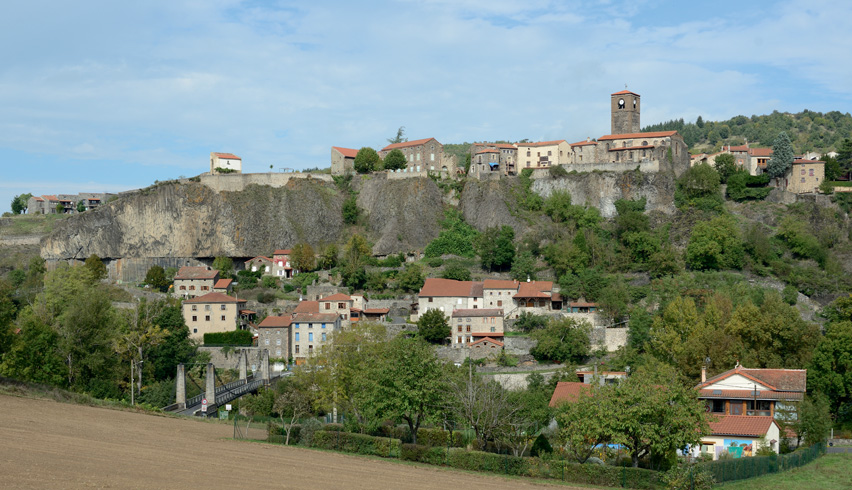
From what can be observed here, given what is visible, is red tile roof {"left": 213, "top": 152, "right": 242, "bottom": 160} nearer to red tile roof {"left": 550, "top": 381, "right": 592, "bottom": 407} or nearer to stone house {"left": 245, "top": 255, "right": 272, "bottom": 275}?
stone house {"left": 245, "top": 255, "right": 272, "bottom": 275}

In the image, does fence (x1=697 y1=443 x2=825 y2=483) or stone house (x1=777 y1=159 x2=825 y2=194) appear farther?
stone house (x1=777 y1=159 x2=825 y2=194)

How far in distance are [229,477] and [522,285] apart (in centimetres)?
4626

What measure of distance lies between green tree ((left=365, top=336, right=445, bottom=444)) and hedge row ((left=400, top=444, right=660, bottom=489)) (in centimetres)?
375

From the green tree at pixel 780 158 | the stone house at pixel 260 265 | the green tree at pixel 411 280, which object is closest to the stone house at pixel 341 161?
the stone house at pixel 260 265

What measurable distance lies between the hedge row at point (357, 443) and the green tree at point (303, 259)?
155 ft

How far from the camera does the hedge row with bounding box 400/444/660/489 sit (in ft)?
93.3

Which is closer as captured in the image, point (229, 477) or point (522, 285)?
point (229, 477)

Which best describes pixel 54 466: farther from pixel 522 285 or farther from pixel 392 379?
pixel 522 285

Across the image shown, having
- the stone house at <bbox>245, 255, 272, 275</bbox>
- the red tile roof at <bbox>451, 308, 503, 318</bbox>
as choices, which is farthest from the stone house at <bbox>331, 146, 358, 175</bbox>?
the red tile roof at <bbox>451, 308, 503, 318</bbox>

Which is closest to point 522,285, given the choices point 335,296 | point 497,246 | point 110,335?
point 497,246

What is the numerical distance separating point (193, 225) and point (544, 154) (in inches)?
1501

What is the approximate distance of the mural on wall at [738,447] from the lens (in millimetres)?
36062

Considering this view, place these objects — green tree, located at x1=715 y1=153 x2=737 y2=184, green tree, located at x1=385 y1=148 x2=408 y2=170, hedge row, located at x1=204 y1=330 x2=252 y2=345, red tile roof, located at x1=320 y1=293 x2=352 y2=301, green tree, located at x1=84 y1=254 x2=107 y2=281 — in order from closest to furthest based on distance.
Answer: hedge row, located at x1=204 y1=330 x2=252 y2=345
red tile roof, located at x1=320 y1=293 x2=352 y2=301
green tree, located at x1=84 y1=254 x2=107 y2=281
green tree, located at x1=715 y1=153 x2=737 y2=184
green tree, located at x1=385 y1=148 x2=408 y2=170

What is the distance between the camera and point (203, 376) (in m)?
62.9
